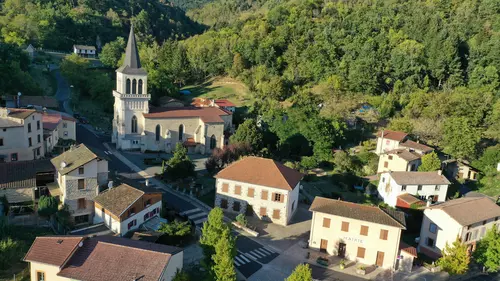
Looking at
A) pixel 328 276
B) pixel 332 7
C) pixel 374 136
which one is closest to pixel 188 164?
pixel 328 276

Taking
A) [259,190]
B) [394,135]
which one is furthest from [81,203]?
[394,135]

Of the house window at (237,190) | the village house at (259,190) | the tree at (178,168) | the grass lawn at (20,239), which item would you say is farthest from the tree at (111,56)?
the grass lawn at (20,239)

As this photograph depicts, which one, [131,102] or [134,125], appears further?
[134,125]

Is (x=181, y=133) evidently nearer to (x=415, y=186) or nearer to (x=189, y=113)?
(x=189, y=113)

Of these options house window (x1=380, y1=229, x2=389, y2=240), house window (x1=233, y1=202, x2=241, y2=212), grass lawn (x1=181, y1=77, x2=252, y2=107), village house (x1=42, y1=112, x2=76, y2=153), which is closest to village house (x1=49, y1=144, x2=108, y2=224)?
village house (x1=42, y1=112, x2=76, y2=153)

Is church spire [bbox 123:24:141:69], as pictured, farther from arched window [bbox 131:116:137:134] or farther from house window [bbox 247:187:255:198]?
house window [bbox 247:187:255:198]
